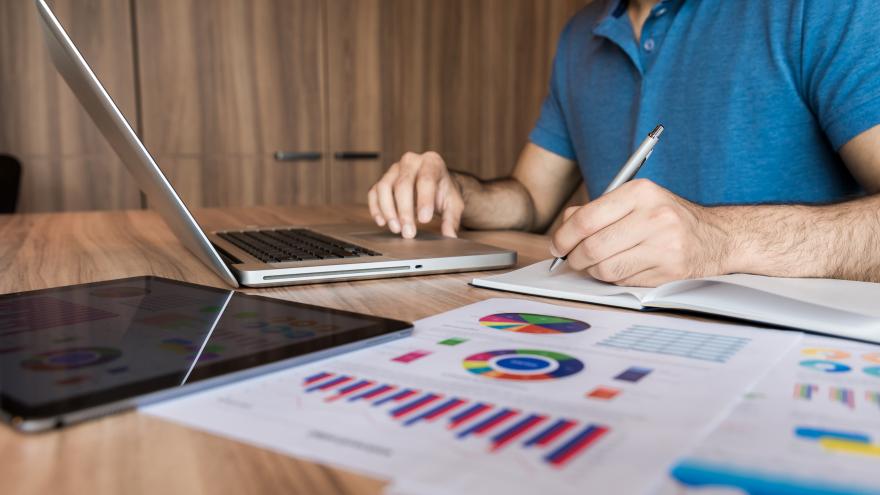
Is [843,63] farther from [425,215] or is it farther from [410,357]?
[410,357]

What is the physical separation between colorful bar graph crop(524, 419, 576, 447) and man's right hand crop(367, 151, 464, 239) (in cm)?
66

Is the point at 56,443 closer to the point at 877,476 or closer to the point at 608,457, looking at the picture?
the point at 608,457

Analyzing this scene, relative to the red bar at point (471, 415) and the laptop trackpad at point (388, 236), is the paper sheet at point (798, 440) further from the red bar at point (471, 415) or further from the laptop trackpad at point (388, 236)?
the laptop trackpad at point (388, 236)

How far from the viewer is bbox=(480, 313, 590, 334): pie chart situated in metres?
0.55

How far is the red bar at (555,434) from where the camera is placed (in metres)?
0.33

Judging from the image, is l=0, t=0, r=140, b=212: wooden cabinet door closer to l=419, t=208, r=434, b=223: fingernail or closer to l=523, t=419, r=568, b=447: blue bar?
l=419, t=208, r=434, b=223: fingernail

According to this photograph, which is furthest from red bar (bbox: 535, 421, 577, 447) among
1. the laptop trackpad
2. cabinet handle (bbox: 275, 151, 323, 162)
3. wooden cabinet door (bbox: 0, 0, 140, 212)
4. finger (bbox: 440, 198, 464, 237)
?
cabinet handle (bbox: 275, 151, 323, 162)

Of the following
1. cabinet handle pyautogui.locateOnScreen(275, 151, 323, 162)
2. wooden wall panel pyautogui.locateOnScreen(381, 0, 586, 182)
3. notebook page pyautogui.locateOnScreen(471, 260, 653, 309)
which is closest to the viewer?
notebook page pyautogui.locateOnScreen(471, 260, 653, 309)

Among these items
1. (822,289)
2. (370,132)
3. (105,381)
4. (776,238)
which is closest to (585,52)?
(776,238)

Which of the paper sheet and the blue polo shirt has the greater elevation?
the blue polo shirt

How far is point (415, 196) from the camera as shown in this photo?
1.08m

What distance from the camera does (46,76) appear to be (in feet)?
8.95

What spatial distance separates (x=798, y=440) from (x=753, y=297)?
311mm

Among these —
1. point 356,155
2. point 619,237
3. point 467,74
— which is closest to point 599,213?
point 619,237
